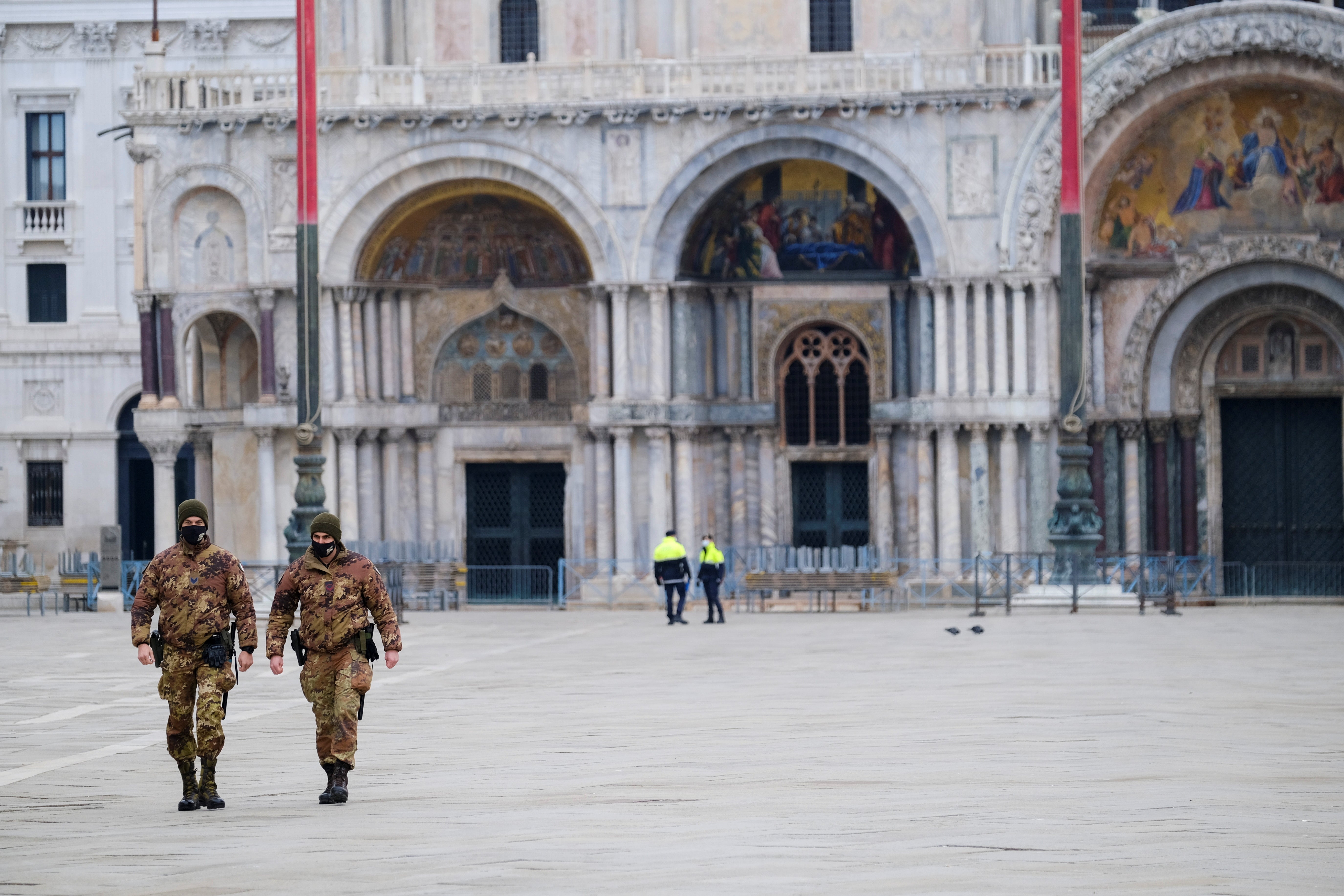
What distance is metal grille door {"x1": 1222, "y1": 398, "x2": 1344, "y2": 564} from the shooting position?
3725cm

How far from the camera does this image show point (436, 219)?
39312 millimetres

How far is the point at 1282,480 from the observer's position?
37.6m

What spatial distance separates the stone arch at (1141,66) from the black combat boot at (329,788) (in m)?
23.9

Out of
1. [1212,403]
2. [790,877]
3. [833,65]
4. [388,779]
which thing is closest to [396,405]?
[833,65]

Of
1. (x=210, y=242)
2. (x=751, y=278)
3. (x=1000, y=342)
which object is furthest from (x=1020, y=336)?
(x=210, y=242)

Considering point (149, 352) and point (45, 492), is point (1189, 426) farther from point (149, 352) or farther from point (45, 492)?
point (45, 492)

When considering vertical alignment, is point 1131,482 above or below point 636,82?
below

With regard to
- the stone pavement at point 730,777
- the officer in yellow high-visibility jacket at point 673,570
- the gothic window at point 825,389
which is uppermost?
the gothic window at point 825,389

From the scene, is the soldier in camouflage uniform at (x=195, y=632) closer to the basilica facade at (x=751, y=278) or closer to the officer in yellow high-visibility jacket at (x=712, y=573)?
the officer in yellow high-visibility jacket at (x=712, y=573)

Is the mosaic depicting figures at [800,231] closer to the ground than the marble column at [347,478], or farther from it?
farther from it

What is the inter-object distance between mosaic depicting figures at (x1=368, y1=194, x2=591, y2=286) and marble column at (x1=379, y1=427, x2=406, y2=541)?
8.52 feet

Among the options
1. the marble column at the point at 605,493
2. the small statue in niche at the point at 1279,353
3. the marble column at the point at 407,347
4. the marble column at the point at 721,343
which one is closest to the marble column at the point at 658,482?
the marble column at the point at 605,493

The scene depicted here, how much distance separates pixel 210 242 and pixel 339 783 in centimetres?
2595

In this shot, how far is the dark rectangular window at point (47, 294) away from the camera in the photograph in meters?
50.6
